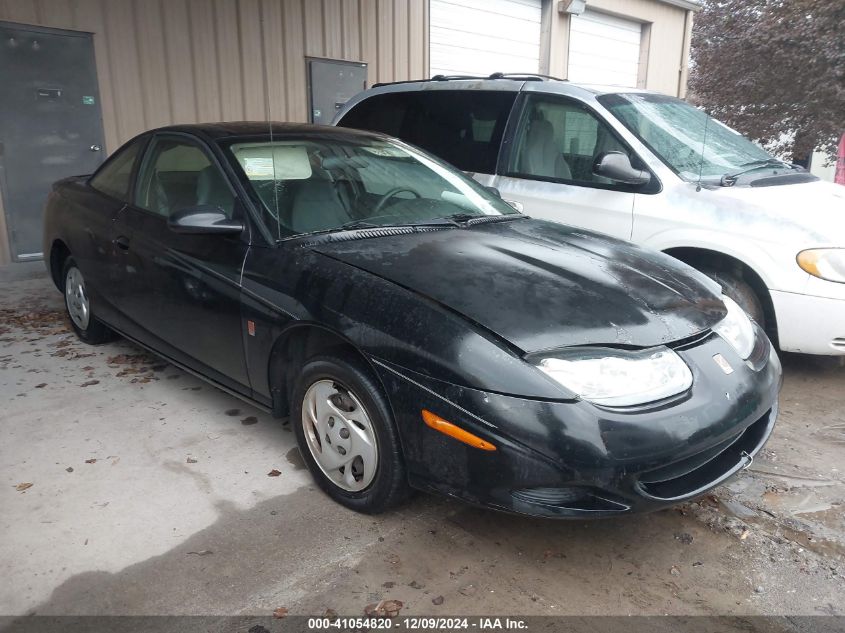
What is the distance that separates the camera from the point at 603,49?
1420cm

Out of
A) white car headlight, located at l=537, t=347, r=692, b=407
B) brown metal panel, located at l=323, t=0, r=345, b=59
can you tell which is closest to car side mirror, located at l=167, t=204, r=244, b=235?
white car headlight, located at l=537, t=347, r=692, b=407

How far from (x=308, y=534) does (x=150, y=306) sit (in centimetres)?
169

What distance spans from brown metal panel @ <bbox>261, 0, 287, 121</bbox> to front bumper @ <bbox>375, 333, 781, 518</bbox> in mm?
7336

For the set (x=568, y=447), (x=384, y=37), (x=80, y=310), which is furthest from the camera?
(x=384, y=37)

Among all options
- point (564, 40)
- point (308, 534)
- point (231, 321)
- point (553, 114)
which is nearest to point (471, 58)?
point (564, 40)

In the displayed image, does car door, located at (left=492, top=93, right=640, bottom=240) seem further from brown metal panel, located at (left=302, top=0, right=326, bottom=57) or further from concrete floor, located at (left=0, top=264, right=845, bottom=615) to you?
brown metal panel, located at (left=302, top=0, right=326, bottom=57)

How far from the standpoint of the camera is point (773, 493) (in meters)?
3.03

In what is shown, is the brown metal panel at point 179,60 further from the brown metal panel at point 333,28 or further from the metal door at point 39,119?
the brown metal panel at point 333,28

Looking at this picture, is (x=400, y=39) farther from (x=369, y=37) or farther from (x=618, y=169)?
(x=618, y=169)

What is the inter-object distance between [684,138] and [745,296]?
4.04 feet

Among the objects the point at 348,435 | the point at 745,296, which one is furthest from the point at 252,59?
the point at 348,435

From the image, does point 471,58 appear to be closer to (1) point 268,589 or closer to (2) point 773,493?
(2) point 773,493

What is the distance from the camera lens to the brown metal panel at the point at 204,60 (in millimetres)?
8070

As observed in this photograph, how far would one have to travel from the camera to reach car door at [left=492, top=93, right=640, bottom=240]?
182 inches
